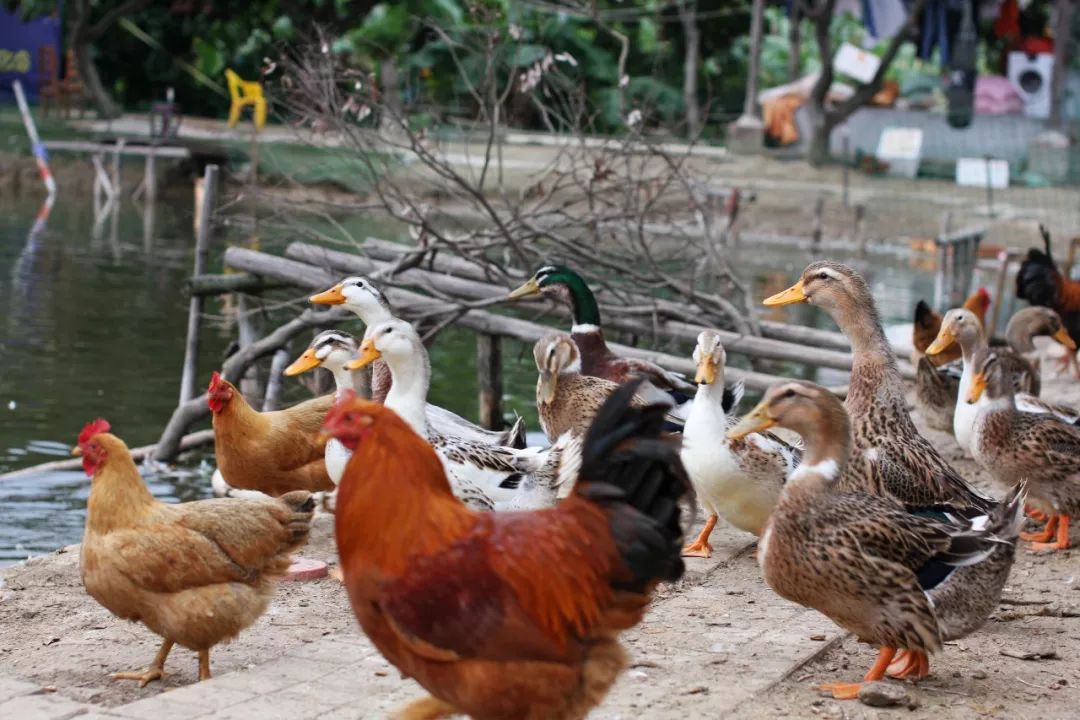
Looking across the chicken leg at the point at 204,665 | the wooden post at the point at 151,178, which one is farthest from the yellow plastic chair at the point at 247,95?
the chicken leg at the point at 204,665

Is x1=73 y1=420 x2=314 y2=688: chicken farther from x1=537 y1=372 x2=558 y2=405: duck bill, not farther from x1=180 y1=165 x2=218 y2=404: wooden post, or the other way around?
x1=180 y1=165 x2=218 y2=404: wooden post

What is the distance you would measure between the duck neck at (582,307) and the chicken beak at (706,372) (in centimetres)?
227

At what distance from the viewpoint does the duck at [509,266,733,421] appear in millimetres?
8539

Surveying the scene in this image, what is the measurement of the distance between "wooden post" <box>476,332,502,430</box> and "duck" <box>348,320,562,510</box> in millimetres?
4643

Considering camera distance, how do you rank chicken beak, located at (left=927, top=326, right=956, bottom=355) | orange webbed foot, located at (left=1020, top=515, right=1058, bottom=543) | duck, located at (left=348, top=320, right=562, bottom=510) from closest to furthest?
duck, located at (left=348, top=320, right=562, bottom=510) < orange webbed foot, located at (left=1020, top=515, right=1058, bottom=543) < chicken beak, located at (left=927, top=326, right=956, bottom=355)

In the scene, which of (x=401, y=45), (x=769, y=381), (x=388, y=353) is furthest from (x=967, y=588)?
(x=401, y=45)

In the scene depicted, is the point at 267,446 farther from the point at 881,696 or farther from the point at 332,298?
the point at 881,696

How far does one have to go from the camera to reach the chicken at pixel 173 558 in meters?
5.38

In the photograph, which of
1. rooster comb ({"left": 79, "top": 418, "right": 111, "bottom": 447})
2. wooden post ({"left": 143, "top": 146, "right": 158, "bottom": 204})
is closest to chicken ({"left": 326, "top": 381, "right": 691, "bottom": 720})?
rooster comb ({"left": 79, "top": 418, "right": 111, "bottom": 447})

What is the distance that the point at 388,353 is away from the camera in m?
6.70

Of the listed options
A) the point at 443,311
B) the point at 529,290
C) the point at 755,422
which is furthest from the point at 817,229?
the point at 755,422

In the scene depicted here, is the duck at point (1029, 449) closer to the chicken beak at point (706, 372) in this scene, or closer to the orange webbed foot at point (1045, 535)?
the orange webbed foot at point (1045, 535)

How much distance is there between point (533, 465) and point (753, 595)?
3.86 ft

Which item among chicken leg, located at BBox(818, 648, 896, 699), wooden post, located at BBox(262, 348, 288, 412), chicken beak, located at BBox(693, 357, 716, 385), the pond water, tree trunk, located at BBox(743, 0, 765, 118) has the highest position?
tree trunk, located at BBox(743, 0, 765, 118)
